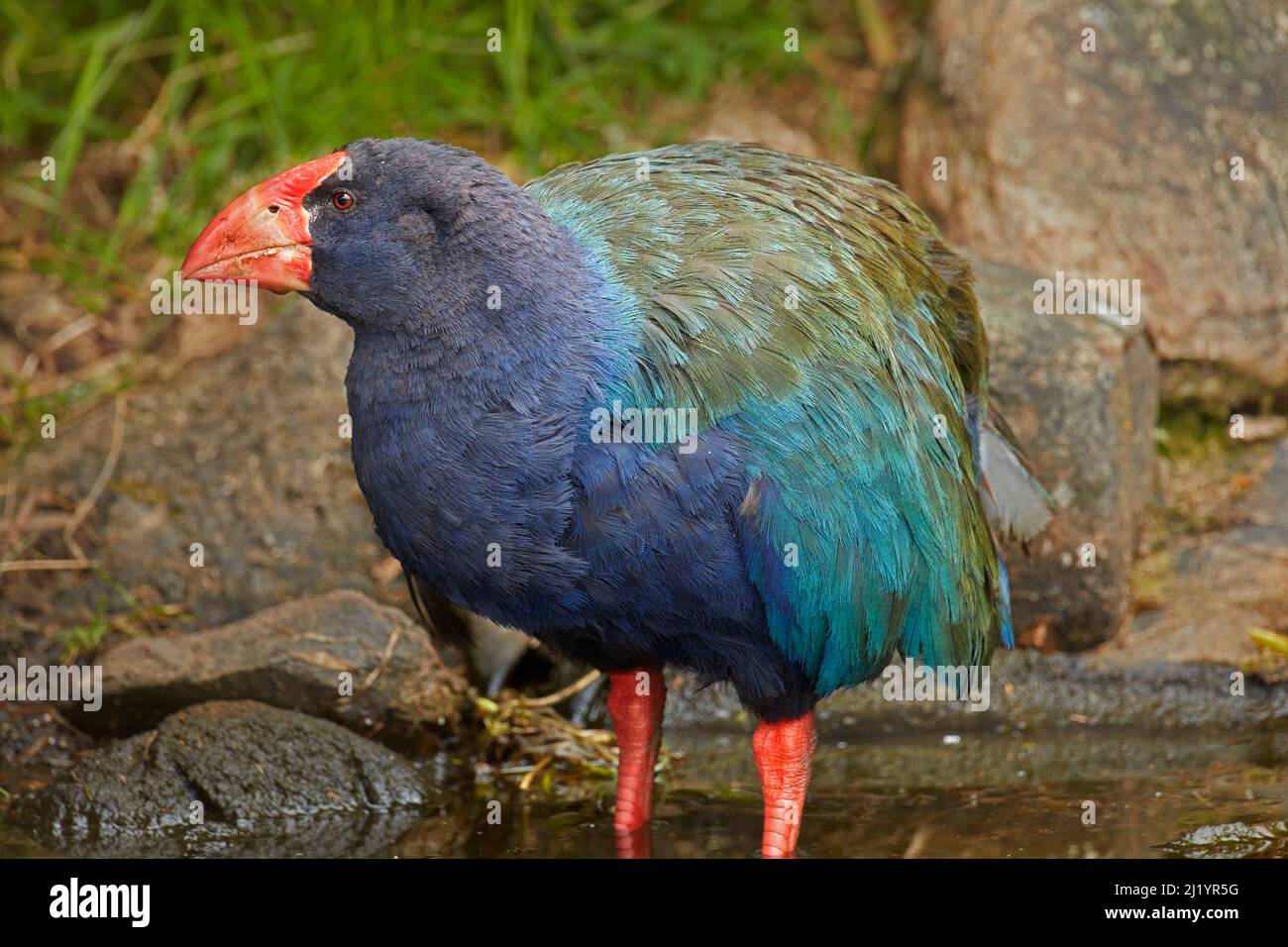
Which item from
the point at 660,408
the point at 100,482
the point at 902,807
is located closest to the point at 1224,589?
the point at 902,807

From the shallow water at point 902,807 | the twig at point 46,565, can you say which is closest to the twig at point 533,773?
the shallow water at point 902,807

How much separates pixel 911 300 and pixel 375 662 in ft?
5.42

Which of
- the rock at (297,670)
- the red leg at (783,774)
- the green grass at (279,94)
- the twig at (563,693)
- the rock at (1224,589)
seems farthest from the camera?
the green grass at (279,94)

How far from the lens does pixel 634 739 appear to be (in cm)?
410

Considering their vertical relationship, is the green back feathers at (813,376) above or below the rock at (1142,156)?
below

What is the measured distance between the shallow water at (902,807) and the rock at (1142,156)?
64.2 inches

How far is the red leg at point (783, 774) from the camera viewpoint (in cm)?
382

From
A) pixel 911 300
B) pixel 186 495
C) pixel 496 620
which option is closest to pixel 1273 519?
pixel 911 300

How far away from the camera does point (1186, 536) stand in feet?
17.4

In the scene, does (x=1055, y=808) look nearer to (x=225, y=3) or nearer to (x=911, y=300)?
(x=911, y=300)

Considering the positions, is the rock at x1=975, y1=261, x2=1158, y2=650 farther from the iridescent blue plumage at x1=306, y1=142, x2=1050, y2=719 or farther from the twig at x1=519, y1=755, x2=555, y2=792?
the twig at x1=519, y1=755, x2=555, y2=792

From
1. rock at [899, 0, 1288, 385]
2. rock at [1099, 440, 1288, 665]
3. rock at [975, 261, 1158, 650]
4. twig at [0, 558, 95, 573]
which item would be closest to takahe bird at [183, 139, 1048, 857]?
rock at [975, 261, 1158, 650]

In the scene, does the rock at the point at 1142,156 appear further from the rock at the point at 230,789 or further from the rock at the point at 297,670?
the rock at the point at 230,789

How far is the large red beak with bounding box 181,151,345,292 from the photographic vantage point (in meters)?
3.41
